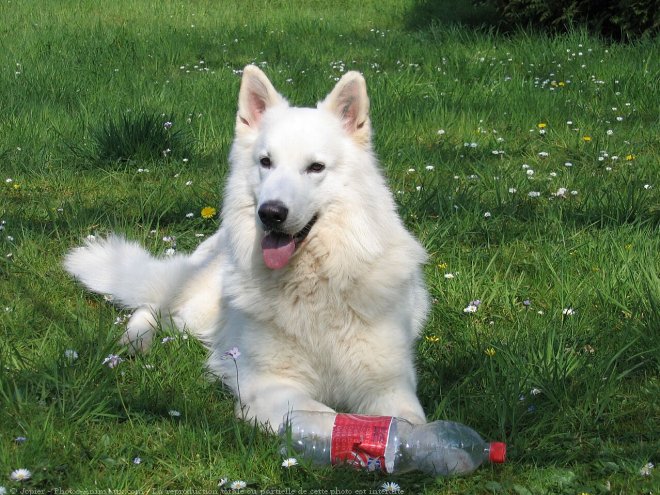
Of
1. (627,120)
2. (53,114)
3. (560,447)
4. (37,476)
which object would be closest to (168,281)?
(37,476)

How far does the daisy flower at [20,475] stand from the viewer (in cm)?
232

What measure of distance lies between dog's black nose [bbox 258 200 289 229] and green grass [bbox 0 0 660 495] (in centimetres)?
71

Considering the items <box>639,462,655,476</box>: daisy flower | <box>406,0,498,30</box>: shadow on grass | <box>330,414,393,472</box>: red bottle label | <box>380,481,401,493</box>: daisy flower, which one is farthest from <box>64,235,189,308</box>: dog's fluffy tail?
<box>406,0,498,30</box>: shadow on grass

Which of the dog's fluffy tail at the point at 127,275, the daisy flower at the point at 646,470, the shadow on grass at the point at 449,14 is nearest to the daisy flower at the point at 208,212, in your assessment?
the dog's fluffy tail at the point at 127,275

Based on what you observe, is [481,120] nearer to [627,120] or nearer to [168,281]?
[627,120]

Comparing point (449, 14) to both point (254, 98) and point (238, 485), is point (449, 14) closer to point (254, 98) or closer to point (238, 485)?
point (254, 98)

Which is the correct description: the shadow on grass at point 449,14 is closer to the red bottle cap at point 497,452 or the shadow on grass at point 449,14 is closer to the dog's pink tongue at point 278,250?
the dog's pink tongue at point 278,250

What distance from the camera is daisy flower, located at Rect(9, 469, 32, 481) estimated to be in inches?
91.2

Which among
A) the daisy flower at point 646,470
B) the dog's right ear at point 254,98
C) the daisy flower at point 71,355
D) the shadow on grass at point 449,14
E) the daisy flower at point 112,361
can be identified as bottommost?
the shadow on grass at point 449,14

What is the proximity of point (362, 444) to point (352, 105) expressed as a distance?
55.7 inches

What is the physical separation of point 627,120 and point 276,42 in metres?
4.45

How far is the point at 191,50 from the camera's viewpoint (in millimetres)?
8859

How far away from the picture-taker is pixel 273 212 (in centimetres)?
292

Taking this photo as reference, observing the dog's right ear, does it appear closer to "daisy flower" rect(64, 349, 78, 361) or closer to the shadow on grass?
"daisy flower" rect(64, 349, 78, 361)
